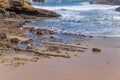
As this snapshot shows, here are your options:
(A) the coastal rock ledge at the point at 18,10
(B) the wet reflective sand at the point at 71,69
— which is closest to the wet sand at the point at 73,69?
(B) the wet reflective sand at the point at 71,69

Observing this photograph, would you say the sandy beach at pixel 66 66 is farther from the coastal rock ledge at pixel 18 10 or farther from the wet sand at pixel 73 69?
the coastal rock ledge at pixel 18 10

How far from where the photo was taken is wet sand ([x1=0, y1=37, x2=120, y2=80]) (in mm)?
15547

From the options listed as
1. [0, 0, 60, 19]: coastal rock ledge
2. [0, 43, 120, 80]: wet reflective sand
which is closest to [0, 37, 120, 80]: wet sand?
[0, 43, 120, 80]: wet reflective sand

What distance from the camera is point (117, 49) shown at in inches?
869

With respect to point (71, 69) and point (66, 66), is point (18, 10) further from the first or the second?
point (71, 69)

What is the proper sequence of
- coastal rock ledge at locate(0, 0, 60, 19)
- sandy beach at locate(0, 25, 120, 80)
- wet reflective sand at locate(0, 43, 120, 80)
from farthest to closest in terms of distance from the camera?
1. coastal rock ledge at locate(0, 0, 60, 19)
2. sandy beach at locate(0, 25, 120, 80)
3. wet reflective sand at locate(0, 43, 120, 80)

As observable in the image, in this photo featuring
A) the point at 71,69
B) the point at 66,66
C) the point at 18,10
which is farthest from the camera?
the point at 18,10

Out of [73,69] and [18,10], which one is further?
[18,10]

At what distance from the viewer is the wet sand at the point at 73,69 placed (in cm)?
1555

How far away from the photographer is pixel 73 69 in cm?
1688

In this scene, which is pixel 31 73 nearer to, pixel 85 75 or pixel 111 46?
pixel 85 75

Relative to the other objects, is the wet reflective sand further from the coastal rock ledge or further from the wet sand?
the coastal rock ledge

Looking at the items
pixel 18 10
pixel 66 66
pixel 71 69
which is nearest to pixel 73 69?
pixel 71 69

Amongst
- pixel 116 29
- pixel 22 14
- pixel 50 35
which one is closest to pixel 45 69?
pixel 50 35
